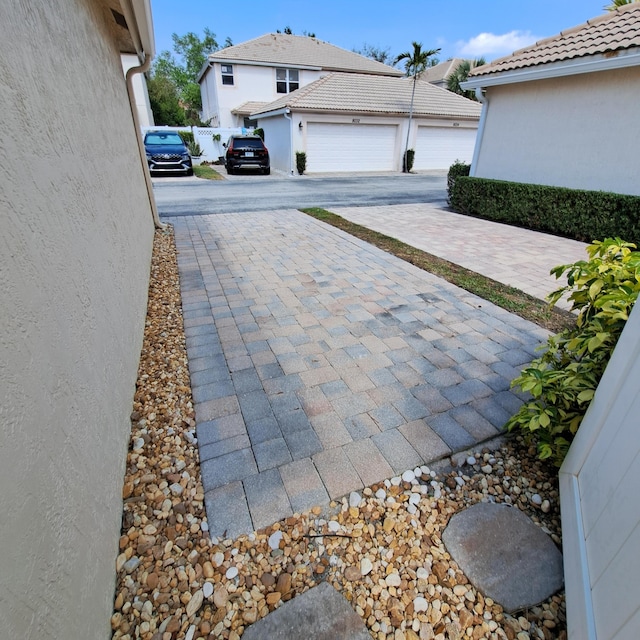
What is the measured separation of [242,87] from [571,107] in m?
22.1

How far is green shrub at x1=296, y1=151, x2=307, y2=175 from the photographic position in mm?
16312

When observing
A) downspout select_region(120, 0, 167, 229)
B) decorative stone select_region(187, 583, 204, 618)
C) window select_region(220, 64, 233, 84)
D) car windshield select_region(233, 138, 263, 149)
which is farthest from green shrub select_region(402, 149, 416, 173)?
decorative stone select_region(187, 583, 204, 618)

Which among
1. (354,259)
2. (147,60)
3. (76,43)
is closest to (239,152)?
(147,60)

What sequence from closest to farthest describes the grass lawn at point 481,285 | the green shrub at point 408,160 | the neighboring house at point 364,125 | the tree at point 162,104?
the grass lawn at point 481,285 < the neighboring house at point 364,125 < the green shrub at point 408,160 < the tree at point 162,104

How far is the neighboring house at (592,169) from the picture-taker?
1.19m

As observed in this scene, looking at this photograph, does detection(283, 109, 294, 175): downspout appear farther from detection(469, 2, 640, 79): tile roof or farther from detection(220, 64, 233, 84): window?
detection(220, 64, 233, 84): window

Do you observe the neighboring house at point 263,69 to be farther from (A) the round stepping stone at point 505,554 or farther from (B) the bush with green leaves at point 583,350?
(A) the round stepping stone at point 505,554

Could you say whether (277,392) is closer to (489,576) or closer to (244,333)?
(244,333)

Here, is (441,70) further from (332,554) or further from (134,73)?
(332,554)

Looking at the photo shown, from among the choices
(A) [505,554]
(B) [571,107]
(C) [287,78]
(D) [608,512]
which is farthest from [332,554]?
(C) [287,78]

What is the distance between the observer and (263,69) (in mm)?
23328

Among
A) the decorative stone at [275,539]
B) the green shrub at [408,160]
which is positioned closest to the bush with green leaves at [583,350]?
the decorative stone at [275,539]

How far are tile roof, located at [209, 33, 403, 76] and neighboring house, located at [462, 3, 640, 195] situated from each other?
64.1 ft

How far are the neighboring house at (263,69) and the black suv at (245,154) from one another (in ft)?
28.0
